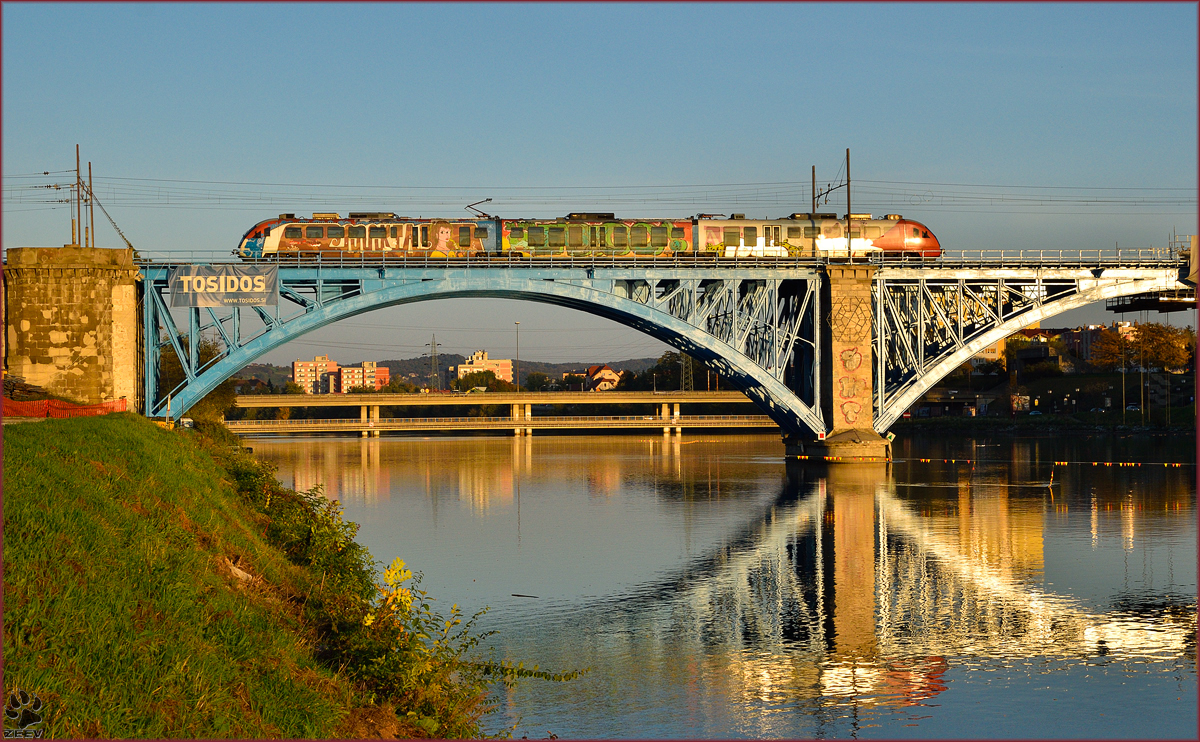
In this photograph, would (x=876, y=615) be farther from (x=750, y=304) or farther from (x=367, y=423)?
(x=367, y=423)

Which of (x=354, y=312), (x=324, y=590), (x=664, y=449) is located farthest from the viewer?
(x=664, y=449)

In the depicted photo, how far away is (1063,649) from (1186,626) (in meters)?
3.71

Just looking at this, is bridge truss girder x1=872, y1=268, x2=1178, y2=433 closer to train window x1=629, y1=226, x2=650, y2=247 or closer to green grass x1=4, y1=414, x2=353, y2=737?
train window x1=629, y1=226, x2=650, y2=247

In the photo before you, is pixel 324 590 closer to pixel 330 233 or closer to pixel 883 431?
pixel 330 233

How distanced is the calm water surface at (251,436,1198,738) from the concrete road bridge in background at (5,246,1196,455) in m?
5.95

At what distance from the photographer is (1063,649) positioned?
18953 millimetres

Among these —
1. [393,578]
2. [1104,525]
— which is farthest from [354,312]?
[393,578]

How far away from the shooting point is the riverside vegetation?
9852 mm

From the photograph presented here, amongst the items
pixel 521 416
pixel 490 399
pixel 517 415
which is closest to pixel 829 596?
pixel 490 399

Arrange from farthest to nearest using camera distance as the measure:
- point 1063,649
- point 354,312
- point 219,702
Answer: point 354,312, point 1063,649, point 219,702

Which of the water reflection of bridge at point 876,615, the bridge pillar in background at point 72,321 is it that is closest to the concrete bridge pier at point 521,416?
the bridge pillar in background at point 72,321

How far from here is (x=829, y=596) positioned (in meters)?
24.1

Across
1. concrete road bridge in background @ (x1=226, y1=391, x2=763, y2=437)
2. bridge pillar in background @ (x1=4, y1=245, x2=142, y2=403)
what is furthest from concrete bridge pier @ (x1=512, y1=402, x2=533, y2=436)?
bridge pillar in background @ (x1=4, y1=245, x2=142, y2=403)

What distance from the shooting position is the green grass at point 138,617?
965 cm
